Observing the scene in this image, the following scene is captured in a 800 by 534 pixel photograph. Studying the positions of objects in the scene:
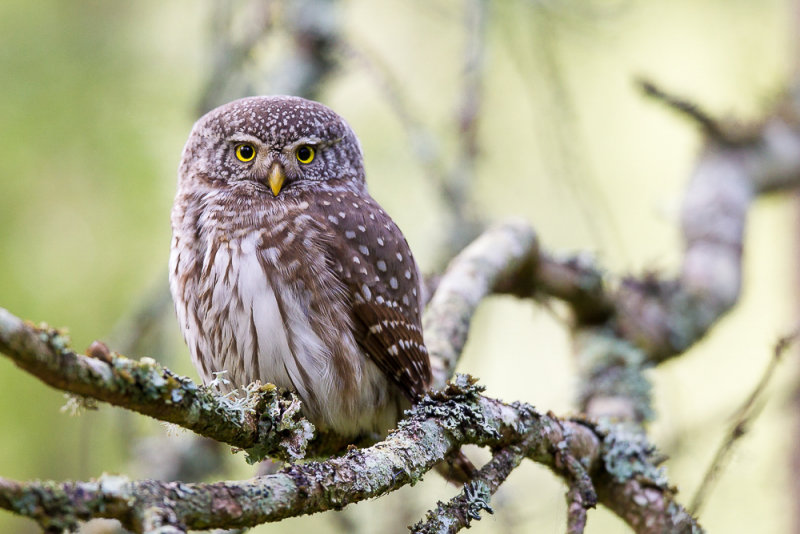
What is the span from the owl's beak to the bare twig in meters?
1.83

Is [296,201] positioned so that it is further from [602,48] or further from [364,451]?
[602,48]

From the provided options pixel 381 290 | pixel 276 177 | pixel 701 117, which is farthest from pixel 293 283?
pixel 701 117

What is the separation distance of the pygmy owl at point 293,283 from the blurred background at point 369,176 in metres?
0.72

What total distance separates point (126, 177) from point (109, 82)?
0.63 m

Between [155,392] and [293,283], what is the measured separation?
1.42 m

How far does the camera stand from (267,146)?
3.37m

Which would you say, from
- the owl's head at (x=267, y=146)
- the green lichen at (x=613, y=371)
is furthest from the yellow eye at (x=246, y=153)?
the green lichen at (x=613, y=371)

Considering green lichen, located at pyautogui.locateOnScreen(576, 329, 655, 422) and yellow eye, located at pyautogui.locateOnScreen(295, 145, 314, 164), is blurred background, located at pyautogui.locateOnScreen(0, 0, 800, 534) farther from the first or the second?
yellow eye, located at pyautogui.locateOnScreen(295, 145, 314, 164)

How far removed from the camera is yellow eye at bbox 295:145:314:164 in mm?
3457

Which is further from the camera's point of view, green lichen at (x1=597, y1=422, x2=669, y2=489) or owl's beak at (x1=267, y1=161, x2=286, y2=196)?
owl's beak at (x1=267, y1=161, x2=286, y2=196)

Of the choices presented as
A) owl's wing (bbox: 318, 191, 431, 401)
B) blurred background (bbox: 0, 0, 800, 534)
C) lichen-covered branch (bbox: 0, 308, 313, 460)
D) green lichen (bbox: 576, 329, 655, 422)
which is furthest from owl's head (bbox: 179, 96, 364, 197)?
green lichen (bbox: 576, 329, 655, 422)

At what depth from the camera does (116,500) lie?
1312mm

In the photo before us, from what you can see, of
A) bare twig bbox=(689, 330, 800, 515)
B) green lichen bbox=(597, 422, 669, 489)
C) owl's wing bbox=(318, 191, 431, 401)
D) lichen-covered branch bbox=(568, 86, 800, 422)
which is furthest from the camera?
lichen-covered branch bbox=(568, 86, 800, 422)

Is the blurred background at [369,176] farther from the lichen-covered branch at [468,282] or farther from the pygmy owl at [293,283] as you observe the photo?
the pygmy owl at [293,283]
